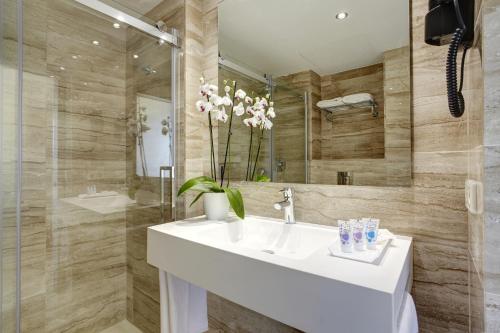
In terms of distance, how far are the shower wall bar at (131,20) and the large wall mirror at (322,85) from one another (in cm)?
32

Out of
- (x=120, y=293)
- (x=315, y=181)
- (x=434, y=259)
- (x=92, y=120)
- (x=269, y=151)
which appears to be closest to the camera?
(x=434, y=259)

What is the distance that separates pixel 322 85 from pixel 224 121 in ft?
1.88

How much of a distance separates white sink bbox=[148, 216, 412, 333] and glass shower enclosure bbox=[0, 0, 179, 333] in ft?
2.19

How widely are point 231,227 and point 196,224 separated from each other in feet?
0.54

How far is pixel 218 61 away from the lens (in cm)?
158

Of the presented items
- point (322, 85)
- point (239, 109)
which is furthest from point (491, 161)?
point (239, 109)

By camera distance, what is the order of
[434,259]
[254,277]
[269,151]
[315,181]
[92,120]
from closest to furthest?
[254,277] → [434,259] → [315,181] → [269,151] → [92,120]

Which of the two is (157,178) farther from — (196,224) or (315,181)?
(315,181)

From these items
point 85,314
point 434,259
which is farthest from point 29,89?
point 434,259

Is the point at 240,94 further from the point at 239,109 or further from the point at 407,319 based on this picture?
the point at 407,319

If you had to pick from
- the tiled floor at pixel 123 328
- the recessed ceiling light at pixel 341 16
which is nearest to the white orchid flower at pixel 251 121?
the recessed ceiling light at pixel 341 16

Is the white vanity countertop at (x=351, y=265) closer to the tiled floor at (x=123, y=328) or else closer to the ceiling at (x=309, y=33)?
the ceiling at (x=309, y=33)

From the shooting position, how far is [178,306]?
1153 mm

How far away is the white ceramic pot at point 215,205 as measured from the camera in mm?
1314
